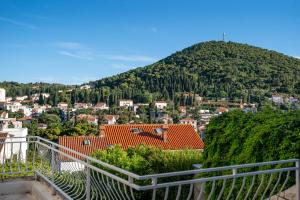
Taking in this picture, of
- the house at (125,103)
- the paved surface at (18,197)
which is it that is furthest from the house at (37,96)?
the paved surface at (18,197)

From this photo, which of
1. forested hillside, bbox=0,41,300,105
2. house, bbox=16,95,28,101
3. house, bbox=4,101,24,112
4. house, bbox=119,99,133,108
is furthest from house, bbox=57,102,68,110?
house, bbox=16,95,28,101

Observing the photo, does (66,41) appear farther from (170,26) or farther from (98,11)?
(98,11)

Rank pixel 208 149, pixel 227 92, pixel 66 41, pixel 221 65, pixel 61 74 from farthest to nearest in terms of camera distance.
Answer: pixel 221 65 → pixel 66 41 → pixel 227 92 → pixel 61 74 → pixel 208 149

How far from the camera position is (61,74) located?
177 ft

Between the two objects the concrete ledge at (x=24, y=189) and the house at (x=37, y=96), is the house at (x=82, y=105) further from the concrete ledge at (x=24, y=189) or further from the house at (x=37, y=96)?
the concrete ledge at (x=24, y=189)

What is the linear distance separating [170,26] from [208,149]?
167 feet

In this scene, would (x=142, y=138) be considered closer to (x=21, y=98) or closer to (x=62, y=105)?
(x=62, y=105)

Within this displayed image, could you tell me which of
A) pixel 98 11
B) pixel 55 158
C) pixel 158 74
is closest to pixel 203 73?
pixel 158 74

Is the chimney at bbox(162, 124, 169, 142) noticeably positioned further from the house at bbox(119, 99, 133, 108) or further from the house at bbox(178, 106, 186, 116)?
the house at bbox(119, 99, 133, 108)

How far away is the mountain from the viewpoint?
63875mm

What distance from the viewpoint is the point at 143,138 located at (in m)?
31.8

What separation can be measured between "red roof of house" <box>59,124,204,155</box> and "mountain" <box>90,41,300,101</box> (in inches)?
1006

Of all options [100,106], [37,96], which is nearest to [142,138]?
[100,106]

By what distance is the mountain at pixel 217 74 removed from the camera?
6388cm
